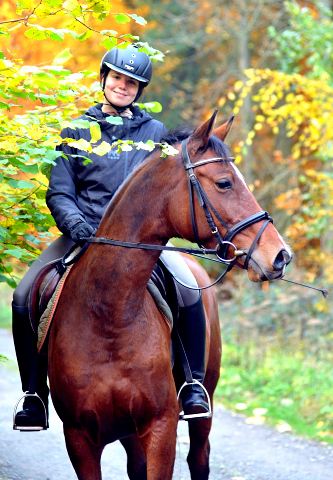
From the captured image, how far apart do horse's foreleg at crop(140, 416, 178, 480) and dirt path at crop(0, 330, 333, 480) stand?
1.74 m

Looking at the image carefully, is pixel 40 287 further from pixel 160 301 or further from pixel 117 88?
pixel 117 88

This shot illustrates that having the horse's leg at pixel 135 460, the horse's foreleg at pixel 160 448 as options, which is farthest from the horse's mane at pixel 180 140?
the horse's leg at pixel 135 460

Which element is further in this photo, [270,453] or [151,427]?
[270,453]

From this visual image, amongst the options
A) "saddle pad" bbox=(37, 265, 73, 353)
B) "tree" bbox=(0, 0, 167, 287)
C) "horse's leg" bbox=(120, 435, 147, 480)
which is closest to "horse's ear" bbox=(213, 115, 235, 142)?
"tree" bbox=(0, 0, 167, 287)

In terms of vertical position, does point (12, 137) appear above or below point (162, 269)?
above

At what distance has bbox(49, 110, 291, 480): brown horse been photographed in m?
3.15

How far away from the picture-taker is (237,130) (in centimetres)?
1431

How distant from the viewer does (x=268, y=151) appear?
17562mm

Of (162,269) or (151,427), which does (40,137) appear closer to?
(162,269)

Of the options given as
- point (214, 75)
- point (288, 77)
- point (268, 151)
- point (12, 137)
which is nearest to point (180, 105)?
point (214, 75)

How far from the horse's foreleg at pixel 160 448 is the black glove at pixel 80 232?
110 centimetres

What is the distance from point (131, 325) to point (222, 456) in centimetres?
354

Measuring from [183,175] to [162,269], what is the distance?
0.83 meters

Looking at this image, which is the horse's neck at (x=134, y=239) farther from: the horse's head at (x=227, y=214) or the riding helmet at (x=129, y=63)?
the riding helmet at (x=129, y=63)
